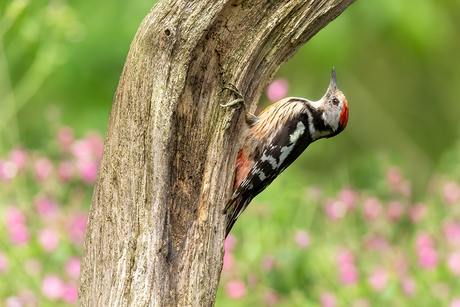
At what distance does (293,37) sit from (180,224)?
3.13 feet

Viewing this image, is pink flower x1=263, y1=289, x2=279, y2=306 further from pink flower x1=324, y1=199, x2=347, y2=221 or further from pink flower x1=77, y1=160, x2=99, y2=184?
pink flower x1=77, y1=160, x2=99, y2=184

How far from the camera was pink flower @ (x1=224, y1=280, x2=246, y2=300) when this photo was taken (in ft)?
12.0

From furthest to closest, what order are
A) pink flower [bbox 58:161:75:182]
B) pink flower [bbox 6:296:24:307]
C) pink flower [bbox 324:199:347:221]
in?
pink flower [bbox 324:199:347:221] → pink flower [bbox 58:161:75:182] → pink flower [bbox 6:296:24:307]

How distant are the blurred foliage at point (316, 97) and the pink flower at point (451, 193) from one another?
0.20 meters

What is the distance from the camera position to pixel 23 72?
6750 millimetres

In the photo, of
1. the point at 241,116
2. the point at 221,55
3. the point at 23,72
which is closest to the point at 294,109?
the point at 241,116

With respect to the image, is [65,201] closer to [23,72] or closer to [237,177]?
[237,177]

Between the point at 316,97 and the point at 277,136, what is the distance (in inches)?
210

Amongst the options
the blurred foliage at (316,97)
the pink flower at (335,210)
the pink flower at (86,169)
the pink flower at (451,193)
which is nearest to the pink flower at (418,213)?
the blurred foliage at (316,97)

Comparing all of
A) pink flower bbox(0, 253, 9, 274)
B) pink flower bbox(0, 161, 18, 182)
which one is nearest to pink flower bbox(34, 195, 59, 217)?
pink flower bbox(0, 161, 18, 182)

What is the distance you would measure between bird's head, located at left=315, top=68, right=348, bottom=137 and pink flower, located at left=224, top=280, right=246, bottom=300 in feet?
4.03

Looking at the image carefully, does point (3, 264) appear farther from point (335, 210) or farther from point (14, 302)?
point (335, 210)

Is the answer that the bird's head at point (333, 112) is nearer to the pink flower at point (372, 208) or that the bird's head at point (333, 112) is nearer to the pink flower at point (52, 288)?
the pink flower at point (372, 208)

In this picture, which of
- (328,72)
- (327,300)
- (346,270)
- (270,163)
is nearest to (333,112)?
(270,163)
